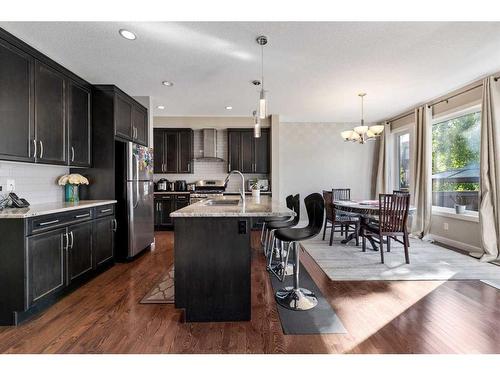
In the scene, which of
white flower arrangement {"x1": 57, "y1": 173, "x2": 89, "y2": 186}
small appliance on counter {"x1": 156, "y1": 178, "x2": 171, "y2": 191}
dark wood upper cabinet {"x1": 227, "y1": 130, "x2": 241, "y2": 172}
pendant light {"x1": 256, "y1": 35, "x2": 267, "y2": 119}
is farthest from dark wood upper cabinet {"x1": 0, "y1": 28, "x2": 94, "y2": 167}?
dark wood upper cabinet {"x1": 227, "y1": 130, "x2": 241, "y2": 172}

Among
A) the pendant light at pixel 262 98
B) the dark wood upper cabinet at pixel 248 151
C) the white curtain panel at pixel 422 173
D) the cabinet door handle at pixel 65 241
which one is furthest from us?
the dark wood upper cabinet at pixel 248 151

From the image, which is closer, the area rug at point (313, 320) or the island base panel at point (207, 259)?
the area rug at point (313, 320)

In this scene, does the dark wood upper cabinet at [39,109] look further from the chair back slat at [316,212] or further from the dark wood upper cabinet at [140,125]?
the chair back slat at [316,212]

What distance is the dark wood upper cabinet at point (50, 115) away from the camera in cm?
257

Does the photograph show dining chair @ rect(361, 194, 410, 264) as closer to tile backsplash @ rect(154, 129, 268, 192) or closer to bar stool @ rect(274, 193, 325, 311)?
bar stool @ rect(274, 193, 325, 311)

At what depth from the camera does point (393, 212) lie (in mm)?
3426

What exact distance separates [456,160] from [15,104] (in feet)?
20.2

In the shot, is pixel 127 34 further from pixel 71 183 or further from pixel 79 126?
pixel 71 183

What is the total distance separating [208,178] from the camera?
6148 millimetres

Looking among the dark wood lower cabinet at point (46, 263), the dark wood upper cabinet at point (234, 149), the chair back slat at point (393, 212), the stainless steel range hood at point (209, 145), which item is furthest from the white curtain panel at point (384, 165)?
the dark wood lower cabinet at point (46, 263)

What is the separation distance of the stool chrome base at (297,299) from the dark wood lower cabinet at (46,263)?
206 centimetres

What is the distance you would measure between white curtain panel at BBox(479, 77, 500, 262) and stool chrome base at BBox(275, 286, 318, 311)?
284 cm

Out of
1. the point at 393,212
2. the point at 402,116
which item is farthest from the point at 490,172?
the point at 402,116
